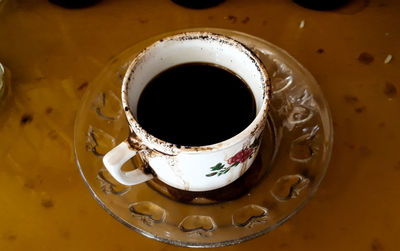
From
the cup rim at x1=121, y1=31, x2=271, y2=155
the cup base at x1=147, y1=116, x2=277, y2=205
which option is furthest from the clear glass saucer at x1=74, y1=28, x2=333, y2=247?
the cup rim at x1=121, y1=31, x2=271, y2=155

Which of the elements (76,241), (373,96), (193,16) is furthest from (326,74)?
(76,241)

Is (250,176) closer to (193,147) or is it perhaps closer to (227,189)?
(227,189)

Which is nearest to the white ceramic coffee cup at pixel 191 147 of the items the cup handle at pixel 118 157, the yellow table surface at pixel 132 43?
the cup handle at pixel 118 157

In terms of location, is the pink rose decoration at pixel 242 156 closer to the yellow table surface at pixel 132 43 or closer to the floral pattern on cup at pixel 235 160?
the floral pattern on cup at pixel 235 160

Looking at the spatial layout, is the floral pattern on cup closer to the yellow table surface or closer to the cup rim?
the cup rim

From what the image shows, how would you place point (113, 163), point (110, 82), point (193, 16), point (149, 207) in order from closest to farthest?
point (113, 163) → point (149, 207) → point (110, 82) → point (193, 16)

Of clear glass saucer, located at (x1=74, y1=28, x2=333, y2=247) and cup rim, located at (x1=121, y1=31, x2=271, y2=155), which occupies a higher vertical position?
cup rim, located at (x1=121, y1=31, x2=271, y2=155)

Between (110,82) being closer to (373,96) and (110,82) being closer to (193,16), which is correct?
(193,16)

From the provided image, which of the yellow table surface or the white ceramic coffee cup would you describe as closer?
the white ceramic coffee cup
